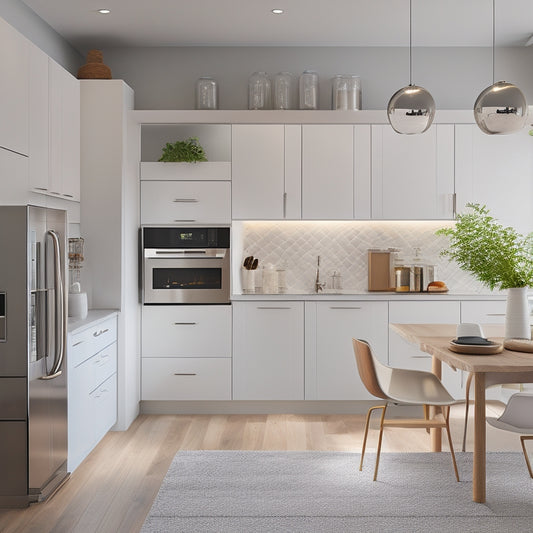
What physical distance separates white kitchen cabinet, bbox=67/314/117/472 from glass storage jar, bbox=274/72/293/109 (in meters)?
2.20

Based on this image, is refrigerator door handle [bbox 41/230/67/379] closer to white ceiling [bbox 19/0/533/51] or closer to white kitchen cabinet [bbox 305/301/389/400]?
white ceiling [bbox 19/0/533/51]

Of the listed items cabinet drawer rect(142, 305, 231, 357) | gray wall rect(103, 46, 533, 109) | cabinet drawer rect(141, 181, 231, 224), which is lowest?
cabinet drawer rect(142, 305, 231, 357)

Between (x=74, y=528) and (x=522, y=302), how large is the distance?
2648mm

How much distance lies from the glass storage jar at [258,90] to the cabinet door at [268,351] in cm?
164

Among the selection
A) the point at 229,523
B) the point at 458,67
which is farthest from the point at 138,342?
the point at 458,67

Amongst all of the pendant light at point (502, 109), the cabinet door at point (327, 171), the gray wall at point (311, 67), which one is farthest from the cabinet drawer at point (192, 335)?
the pendant light at point (502, 109)

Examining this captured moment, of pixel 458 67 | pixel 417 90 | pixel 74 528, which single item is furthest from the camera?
pixel 458 67

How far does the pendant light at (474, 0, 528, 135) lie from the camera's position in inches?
127

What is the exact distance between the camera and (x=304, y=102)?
18.0ft

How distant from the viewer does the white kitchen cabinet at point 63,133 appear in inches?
170

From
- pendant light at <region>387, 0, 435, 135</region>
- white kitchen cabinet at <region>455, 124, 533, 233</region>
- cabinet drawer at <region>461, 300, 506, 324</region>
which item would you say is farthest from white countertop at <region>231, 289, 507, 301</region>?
pendant light at <region>387, 0, 435, 135</region>

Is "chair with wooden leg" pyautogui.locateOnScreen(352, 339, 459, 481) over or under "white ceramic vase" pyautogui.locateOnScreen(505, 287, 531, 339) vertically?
under

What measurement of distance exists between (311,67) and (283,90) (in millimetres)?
459

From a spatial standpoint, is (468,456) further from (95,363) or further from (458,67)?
(458,67)
